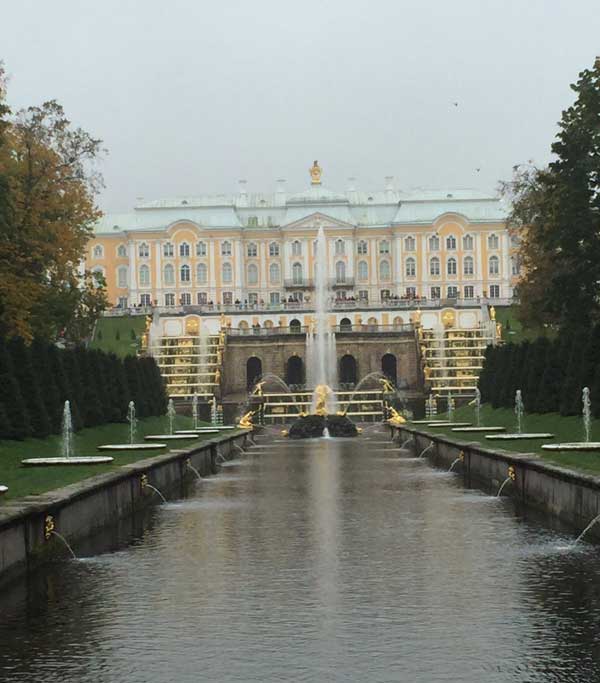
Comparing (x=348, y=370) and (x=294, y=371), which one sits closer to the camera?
(x=348, y=370)

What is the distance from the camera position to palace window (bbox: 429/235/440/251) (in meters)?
111

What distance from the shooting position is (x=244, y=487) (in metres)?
20.9

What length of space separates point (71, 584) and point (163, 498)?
8.02 metres

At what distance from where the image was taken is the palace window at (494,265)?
11138 centimetres

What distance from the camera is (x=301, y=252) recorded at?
4451 inches

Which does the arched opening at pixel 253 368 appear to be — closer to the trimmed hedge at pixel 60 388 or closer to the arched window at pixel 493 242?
the trimmed hedge at pixel 60 388

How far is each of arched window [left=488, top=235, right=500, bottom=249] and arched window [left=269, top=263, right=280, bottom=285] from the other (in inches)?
757

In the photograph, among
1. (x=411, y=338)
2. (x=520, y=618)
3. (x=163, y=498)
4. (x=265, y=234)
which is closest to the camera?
(x=520, y=618)

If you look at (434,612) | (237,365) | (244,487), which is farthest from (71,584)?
(237,365)

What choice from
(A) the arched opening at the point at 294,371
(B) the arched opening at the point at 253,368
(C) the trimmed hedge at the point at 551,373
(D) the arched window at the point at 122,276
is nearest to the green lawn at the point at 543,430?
(C) the trimmed hedge at the point at 551,373

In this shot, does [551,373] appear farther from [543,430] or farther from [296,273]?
[296,273]

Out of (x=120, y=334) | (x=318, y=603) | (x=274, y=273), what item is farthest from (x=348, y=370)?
(x=318, y=603)

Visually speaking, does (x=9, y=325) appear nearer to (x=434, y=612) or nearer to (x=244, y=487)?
(x=244, y=487)

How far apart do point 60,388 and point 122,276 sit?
85097 millimetres
